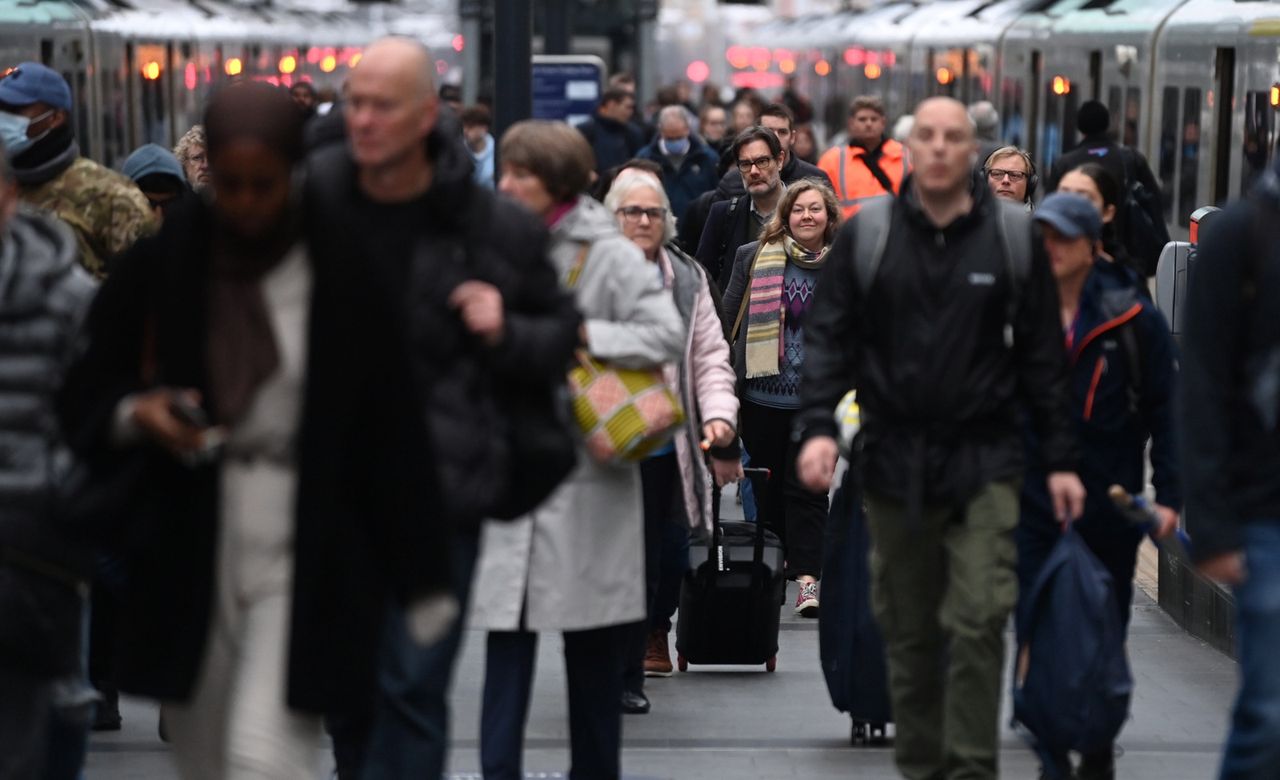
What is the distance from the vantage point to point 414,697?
4.57 meters

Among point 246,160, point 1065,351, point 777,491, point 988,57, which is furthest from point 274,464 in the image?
point 988,57

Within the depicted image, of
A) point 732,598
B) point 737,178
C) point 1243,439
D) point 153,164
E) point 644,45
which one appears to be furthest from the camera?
point 644,45

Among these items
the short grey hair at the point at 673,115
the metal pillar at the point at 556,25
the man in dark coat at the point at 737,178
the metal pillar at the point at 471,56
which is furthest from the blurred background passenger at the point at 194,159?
the metal pillar at the point at 471,56

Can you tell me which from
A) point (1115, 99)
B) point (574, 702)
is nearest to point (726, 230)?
point (574, 702)

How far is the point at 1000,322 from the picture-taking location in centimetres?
540

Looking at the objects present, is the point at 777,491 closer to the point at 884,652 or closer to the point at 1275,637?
the point at 884,652

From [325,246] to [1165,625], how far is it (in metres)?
5.97

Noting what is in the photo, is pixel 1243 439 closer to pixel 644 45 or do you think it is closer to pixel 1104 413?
pixel 1104 413

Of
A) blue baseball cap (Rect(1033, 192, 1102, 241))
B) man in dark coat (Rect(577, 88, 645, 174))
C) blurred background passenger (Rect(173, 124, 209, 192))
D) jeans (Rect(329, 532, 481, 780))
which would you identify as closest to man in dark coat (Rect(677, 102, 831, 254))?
blurred background passenger (Rect(173, 124, 209, 192))

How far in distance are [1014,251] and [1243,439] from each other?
3.58 ft

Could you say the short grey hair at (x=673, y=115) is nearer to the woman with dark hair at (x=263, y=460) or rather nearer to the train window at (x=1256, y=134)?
the train window at (x=1256, y=134)

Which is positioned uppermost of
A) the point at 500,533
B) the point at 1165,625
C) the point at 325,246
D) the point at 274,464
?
the point at 325,246

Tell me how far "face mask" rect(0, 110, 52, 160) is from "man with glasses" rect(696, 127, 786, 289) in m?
3.75

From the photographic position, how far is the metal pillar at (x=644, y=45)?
30172 mm
